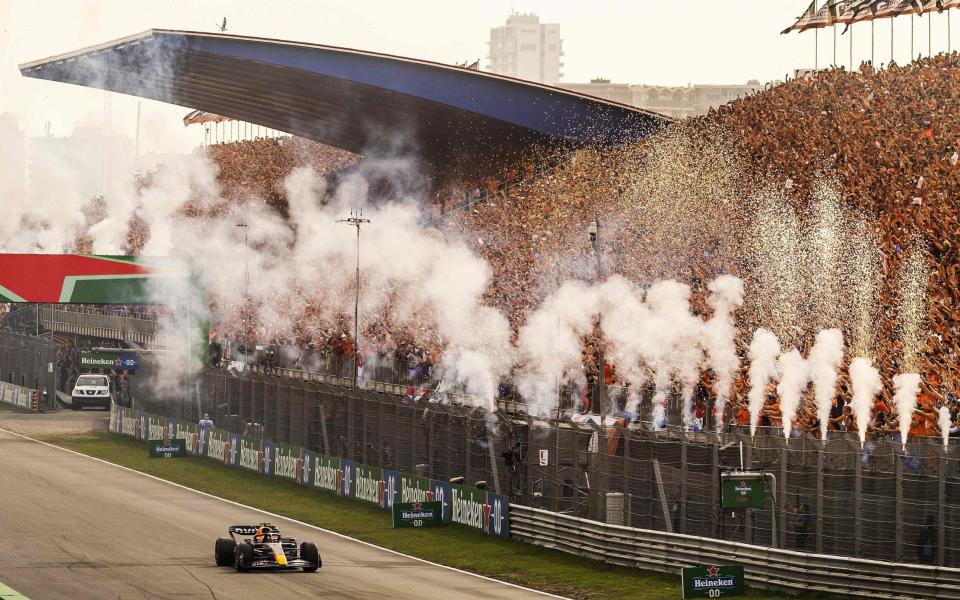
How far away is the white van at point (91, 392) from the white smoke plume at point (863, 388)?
4141 cm

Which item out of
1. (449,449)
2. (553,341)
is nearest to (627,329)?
(553,341)

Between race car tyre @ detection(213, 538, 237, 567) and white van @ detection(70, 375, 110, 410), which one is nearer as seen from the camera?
race car tyre @ detection(213, 538, 237, 567)

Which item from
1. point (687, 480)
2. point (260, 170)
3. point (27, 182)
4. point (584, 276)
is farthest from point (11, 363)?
point (687, 480)

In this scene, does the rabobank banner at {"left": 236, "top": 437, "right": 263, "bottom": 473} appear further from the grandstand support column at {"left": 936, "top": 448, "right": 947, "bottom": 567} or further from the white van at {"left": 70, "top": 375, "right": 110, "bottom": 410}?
the grandstand support column at {"left": 936, "top": 448, "right": 947, "bottom": 567}

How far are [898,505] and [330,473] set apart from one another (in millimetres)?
19856

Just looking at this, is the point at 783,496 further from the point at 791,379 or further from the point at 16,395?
the point at 16,395

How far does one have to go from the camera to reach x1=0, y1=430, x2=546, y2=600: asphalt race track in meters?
25.4

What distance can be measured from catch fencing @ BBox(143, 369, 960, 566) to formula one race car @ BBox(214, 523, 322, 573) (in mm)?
5779

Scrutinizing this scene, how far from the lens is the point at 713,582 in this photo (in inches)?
979

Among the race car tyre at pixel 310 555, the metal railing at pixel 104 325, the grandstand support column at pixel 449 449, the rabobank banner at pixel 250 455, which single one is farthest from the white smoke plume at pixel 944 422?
the metal railing at pixel 104 325

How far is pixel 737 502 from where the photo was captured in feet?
80.8

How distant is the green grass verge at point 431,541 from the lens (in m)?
26.9

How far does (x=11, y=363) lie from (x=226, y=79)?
23072mm

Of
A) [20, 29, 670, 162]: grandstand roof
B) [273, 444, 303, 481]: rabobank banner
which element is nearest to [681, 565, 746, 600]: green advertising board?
[273, 444, 303, 481]: rabobank banner
